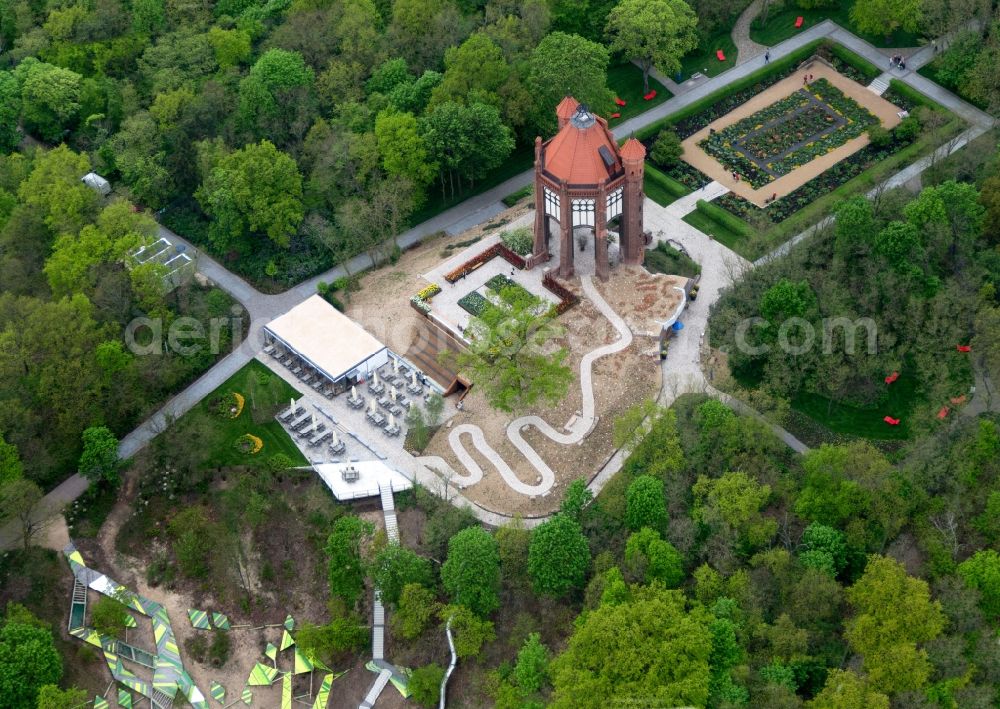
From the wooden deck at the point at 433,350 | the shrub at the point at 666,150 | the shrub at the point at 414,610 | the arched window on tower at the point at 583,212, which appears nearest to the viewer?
the shrub at the point at 414,610

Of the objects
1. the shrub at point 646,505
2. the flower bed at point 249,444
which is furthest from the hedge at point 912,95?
the flower bed at point 249,444

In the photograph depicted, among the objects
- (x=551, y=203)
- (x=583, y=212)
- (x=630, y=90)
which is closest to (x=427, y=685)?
(x=583, y=212)

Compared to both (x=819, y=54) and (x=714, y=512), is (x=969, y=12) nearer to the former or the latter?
(x=819, y=54)

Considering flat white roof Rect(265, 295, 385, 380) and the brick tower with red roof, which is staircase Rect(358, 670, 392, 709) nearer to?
flat white roof Rect(265, 295, 385, 380)

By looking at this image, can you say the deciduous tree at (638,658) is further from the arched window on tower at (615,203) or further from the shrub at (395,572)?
the arched window on tower at (615,203)

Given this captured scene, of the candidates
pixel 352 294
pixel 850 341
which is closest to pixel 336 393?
pixel 352 294

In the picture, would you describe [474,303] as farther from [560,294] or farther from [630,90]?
[630,90]
